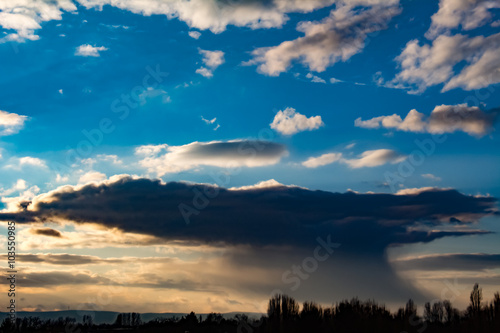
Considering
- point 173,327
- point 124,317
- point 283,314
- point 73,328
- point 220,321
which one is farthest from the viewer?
point 124,317

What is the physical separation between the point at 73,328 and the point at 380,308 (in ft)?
167

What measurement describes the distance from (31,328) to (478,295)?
7103cm

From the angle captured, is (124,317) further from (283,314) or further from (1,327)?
(283,314)

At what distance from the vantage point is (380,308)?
65.6 meters

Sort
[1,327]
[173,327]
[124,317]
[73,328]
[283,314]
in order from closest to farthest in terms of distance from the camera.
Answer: [283,314] < [1,327] < [73,328] < [173,327] < [124,317]

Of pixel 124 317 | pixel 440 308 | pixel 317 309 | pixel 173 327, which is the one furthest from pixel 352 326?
pixel 124 317

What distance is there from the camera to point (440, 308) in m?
79.1

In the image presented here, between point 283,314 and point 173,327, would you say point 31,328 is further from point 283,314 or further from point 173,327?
point 283,314

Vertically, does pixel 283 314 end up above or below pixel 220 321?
above

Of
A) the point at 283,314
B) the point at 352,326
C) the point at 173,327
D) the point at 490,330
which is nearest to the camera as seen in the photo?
the point at 490,330

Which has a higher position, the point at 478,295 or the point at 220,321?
the point at 478,295

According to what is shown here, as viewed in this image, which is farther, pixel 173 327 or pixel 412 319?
pixel 173 327

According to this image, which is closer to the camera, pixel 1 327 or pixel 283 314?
pixel 283 314

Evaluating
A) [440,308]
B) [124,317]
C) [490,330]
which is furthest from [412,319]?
[124,317]
